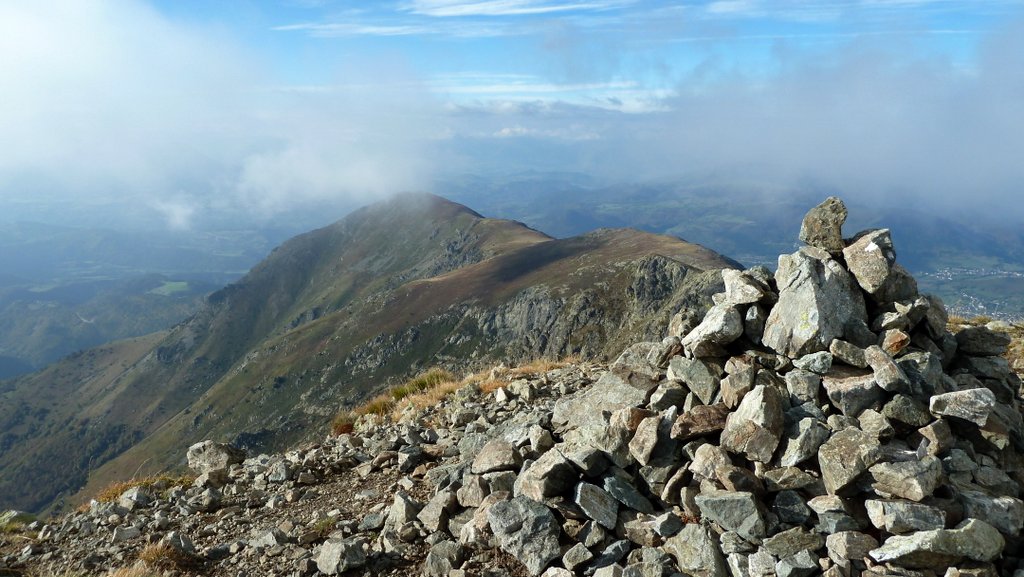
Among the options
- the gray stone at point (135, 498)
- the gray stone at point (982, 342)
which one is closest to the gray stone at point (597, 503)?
the gray stone at point (982, 342)

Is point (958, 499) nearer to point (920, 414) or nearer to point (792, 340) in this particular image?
point (920, 414)

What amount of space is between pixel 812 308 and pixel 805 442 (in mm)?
2565

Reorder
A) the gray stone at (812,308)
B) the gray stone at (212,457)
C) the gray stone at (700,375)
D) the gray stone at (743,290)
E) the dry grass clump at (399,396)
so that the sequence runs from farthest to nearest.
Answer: the dry grass clump at (399,396)
the gray stone at (212,457)
the gray stone at (743,290)
the gray stone at (700,375)
the gray stone at (812,308)

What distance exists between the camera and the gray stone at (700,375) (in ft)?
35.0

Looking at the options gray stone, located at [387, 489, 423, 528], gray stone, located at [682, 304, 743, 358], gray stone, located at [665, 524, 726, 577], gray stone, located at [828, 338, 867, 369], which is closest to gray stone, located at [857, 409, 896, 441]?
gray stone, located at [828, 338, 867, 369]

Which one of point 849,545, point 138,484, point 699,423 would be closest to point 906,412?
point 849,545

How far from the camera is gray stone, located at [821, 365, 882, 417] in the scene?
31.3 ft

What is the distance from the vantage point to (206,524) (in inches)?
470

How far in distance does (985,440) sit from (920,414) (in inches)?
49.1

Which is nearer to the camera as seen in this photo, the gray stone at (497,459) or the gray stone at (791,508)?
the gray stone at (791,508)

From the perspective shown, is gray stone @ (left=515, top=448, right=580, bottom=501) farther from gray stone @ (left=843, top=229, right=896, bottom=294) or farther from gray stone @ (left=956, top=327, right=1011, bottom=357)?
gray stone @ (left=956, top=327, right=1011, bottom=357)

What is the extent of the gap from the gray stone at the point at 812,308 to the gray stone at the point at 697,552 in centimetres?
388

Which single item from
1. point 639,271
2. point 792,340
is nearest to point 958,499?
point 792,340

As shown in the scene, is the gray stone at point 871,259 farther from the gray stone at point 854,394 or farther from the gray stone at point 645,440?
the gray stone at point 645,440
